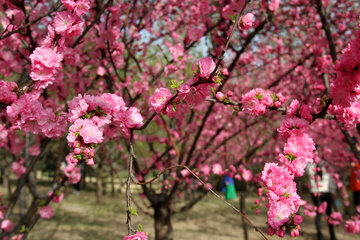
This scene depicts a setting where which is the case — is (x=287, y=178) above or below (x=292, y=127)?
below

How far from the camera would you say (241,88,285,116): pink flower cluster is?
172 cm

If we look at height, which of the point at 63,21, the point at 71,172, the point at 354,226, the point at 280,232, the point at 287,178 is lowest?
the point at 354,226

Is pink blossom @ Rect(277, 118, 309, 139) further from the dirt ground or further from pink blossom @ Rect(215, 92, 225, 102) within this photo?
the dirt ground

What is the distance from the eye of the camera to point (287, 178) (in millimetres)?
1429

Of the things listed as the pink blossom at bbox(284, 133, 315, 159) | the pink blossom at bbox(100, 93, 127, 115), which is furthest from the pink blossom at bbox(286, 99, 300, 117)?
the pink blossom at bbox(100, 93, 127, 115)

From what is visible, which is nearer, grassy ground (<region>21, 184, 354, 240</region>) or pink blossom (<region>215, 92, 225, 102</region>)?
pink blossom (<region>215, 92, 225, 102</region>)

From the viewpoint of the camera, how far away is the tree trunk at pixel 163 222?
152 inches

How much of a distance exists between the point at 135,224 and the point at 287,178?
25.1 ft

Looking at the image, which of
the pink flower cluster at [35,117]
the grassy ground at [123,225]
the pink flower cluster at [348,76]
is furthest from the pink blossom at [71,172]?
the grassy ground at [123,225]

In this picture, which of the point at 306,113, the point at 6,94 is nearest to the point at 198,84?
the point at 306,113

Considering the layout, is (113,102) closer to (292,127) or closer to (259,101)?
(259,101)

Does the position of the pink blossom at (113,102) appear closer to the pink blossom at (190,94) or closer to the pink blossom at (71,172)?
the pink blossom at (190,94)

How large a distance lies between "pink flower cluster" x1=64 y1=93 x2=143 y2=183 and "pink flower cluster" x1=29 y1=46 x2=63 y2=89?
8.9 inches

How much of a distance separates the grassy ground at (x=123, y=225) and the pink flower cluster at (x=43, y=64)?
5693 millimetres
